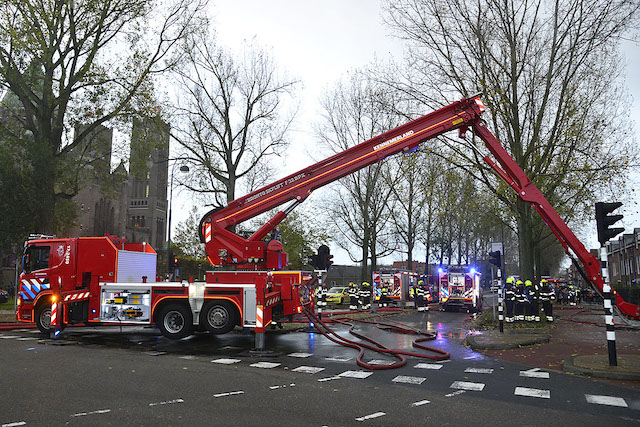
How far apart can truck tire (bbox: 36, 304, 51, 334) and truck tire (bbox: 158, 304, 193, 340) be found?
346cm

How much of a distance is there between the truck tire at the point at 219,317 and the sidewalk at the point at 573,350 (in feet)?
18.8

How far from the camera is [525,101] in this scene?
18.5 m

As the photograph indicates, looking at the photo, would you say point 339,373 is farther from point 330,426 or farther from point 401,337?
point 401,337

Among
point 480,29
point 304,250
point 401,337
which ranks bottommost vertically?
point 401,337

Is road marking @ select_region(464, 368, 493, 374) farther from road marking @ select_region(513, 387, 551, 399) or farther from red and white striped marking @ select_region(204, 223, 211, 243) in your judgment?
red and white striped marking @ select_region(204, 223, 211, 243)

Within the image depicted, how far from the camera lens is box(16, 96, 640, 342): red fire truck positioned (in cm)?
1147

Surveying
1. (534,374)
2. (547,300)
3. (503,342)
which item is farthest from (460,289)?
(534,374)

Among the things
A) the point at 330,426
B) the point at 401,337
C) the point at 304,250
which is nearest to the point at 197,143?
the point at 401,337

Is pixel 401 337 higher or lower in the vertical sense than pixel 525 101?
lower

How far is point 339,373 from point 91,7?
2094 centimetres

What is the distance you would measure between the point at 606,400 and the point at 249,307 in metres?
7.30

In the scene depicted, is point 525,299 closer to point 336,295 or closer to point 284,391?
point 284,391

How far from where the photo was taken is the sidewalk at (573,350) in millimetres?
7980

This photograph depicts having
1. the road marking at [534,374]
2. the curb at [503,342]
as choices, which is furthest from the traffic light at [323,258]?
the road marking at [534,374]
